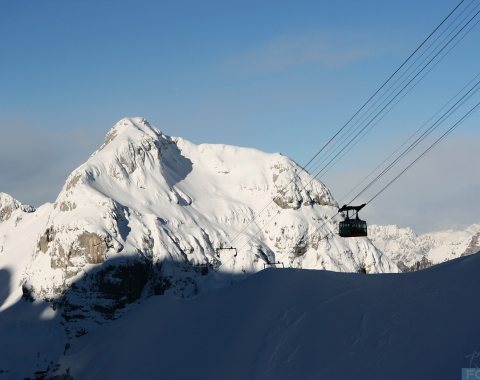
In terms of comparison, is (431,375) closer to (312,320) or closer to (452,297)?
(452,297)

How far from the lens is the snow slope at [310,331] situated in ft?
112

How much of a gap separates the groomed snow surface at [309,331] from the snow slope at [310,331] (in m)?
0.07

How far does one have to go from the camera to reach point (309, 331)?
136 feet

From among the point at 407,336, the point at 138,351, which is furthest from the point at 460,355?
the point at 138,351

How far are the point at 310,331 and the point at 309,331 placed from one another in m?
0.08

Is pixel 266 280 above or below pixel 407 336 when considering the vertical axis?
above

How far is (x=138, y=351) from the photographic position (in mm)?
52781

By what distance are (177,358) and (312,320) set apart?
10.4 m

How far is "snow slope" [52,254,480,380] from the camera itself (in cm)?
3409

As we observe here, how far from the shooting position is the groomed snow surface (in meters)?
34.2

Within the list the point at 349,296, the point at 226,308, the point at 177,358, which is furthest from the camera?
the point at 226,308

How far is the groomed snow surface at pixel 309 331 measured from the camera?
112 feet

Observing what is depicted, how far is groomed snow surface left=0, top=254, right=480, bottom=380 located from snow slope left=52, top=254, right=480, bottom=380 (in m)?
0.07

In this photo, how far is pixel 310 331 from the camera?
41.3m
